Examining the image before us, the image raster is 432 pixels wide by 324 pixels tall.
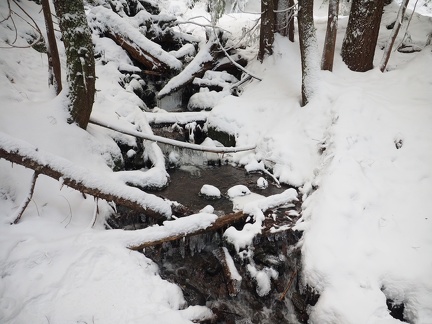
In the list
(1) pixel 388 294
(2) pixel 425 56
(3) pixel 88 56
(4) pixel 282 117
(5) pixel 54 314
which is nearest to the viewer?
(5) pixel 54 314

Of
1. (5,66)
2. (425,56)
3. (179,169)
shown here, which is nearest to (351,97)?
(425,56)

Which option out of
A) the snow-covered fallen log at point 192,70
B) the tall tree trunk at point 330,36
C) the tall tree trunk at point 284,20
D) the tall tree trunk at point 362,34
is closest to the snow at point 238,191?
the tall tree trunk at point 330,36

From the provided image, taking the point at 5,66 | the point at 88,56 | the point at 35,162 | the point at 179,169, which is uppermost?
the point at 88,56

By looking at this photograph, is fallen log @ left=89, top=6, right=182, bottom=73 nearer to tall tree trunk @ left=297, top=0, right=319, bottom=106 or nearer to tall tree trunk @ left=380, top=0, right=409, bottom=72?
tall tree trunk @ left=297, top=0, right=319, bottom=106

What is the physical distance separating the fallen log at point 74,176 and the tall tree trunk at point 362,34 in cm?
→ 653

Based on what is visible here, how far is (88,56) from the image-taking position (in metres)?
5.03

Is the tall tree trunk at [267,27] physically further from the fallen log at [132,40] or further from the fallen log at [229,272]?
the fallen log at [229,272]

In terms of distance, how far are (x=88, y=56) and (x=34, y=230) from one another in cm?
310

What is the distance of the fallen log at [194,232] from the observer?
4.00m

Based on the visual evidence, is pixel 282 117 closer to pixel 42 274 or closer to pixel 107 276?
pixel 107 276

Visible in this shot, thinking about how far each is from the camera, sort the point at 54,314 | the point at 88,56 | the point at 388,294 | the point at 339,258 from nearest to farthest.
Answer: the point at 54,314, the point at 388,294, the point at 339,258, the point at 88,56

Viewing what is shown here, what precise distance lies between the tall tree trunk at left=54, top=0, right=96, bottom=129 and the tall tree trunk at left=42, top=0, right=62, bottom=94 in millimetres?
596

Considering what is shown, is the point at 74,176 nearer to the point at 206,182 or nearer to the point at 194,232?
the point at 194,232

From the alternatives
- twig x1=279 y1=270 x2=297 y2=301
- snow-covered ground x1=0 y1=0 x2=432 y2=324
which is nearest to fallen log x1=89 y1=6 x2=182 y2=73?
snow-covered ground x1=0 y1=0 x2=432 y2=324
